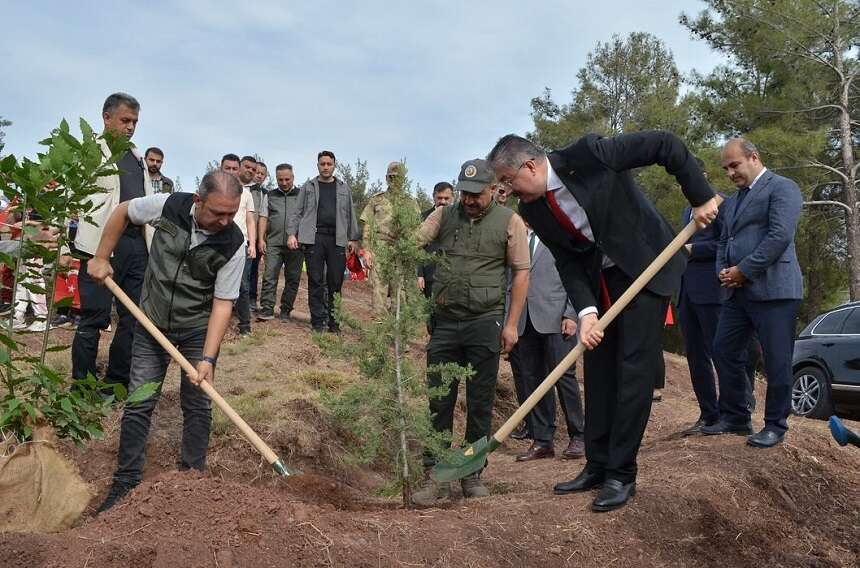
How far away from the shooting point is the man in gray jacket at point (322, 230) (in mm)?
9289

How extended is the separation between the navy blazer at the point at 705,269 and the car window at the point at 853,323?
165 inches

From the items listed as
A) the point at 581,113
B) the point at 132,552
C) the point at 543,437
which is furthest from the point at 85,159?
the point at 581,113

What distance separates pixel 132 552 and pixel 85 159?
1.88 meters

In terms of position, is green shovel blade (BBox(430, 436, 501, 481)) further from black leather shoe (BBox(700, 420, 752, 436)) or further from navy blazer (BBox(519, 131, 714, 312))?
black leather shoe (BBox(700, 420, 752, 436))

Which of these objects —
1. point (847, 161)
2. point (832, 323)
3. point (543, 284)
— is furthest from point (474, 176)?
point (847, 161)

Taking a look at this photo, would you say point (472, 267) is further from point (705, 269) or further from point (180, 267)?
point (705, 269)

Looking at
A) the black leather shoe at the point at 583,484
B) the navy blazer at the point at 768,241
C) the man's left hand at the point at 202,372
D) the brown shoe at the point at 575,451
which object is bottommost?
the brown shoe at the point at 575,451

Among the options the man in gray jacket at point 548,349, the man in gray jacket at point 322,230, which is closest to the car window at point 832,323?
the man in gray jacket at point 548,349

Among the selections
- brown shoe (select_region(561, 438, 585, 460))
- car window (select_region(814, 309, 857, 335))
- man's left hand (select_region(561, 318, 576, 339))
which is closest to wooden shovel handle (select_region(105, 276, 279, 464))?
brown shoe (select_region(561, 438, 585, 460))

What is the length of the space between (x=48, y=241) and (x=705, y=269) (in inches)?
181

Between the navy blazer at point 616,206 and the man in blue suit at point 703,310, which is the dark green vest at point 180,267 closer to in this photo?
the navy blazer at point 616,206

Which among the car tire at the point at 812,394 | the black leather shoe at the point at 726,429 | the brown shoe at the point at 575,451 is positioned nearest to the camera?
the black leather shoe at the point at 726,429

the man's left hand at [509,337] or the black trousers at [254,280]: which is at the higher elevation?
the black trousers at [254,280]

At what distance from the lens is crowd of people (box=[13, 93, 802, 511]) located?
4172mm
